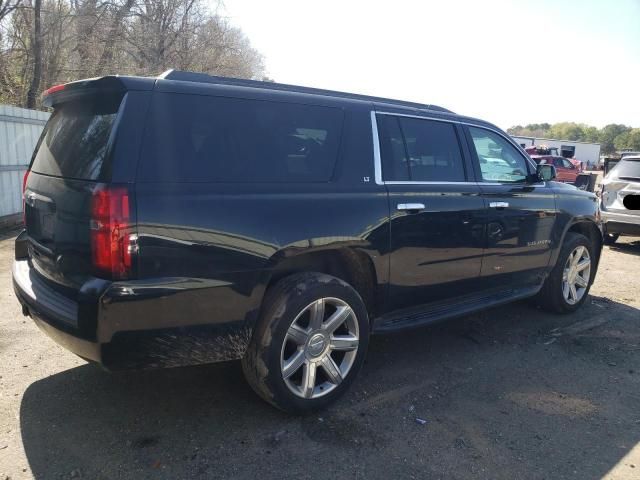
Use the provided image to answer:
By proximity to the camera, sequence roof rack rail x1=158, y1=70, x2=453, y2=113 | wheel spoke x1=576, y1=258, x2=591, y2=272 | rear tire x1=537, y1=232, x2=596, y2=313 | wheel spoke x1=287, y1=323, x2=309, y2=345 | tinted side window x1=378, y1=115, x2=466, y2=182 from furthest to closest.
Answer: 1. wheel spoke x1=576, y1=258, x2=591, y2=272
2. rear tire x1=537, y1=232, x2=596, y2=313
3. tinted side window x1=378, y1=115, x2=466, y2=182
4. wheel spoke x1=287, y1=323, x2=309, y2=345
5. roof rack rail x1=158, y1=70, x2=453, y2=113

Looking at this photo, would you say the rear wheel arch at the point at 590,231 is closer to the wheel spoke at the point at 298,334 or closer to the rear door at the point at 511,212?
the rear door at the point at 511,212

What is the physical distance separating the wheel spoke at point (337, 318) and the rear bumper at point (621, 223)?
7245 millimetres

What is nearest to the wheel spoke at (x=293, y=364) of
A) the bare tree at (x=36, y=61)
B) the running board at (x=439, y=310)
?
the running board at (x=439, y=310)

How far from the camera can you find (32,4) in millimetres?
12656

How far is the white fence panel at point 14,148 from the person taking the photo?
8641 mm

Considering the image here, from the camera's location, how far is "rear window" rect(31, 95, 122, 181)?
2629mm

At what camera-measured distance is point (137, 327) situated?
2537 mm

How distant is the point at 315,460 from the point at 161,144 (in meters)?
1.82

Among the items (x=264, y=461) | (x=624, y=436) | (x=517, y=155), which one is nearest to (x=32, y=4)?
(x=517, y=155)

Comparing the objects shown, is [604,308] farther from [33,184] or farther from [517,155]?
[33,184]

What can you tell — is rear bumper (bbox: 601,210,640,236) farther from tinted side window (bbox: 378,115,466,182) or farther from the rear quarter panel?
the rear quarter panel

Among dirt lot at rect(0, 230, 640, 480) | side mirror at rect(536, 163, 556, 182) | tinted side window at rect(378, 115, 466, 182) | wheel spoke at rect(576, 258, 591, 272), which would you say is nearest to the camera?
dirt lot at rect(0, 230, 640, 480)

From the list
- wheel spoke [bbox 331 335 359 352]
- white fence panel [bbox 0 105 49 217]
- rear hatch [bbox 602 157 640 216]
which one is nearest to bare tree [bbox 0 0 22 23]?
white fence panel [bbox 0 105 49 217]

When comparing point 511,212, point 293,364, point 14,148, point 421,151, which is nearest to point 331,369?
point 293,364
